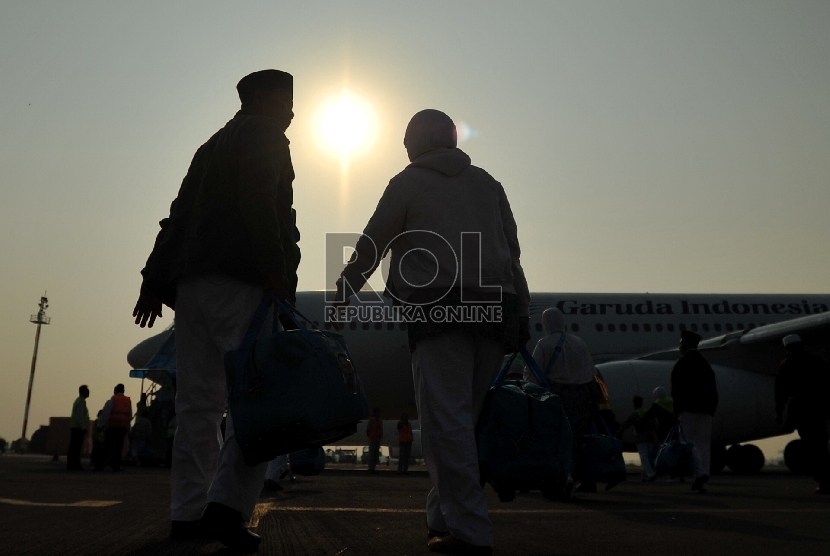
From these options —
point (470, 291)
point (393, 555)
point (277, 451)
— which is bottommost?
point (393, 555)

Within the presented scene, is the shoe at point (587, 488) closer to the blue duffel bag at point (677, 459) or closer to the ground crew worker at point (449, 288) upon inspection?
the blue duffel bag at point (677, 459)

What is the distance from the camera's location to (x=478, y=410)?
377 cm

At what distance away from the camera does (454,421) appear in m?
3.51

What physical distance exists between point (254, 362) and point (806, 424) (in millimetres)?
6674

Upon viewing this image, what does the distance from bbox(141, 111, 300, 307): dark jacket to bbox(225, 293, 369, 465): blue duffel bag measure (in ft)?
1.28

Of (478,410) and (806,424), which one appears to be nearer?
(478,410)

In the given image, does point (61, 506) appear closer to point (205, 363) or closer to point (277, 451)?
point (205, 363)

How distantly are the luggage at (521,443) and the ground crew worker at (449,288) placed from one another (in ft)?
0.34

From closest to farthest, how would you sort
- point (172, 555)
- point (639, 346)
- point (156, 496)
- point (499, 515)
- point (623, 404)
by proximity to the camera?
point (172, 555) < point (499, 515) < point (156, 496) < point (623, 404) < point (639, 346)

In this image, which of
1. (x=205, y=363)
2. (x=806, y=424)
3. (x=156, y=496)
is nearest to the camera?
(x=205, y=363)

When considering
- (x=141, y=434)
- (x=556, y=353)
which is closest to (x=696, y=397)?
(x=556, y=353)

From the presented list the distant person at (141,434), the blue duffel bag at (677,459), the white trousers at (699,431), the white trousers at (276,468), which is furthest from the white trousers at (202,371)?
the distant person at (141,434)

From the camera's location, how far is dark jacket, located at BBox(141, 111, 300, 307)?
3523 millimetres

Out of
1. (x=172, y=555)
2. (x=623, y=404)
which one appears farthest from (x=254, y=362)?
(x=623, y=404)
